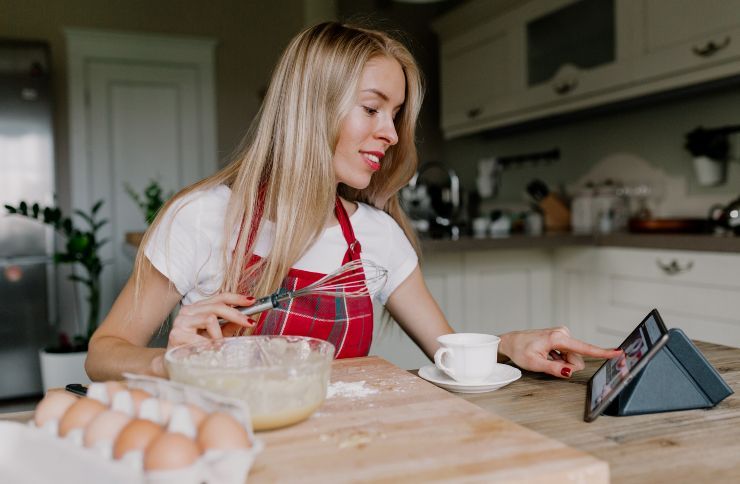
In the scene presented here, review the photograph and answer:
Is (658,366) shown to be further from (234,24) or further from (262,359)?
(234,24)

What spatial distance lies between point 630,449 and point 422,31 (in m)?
4.11

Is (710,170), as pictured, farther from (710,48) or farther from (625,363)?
(625,363)

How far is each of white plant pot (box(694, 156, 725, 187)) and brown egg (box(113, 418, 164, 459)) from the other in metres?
2.56

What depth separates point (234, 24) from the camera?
4.61m

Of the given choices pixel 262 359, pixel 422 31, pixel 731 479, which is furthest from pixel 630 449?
pixel 422 31

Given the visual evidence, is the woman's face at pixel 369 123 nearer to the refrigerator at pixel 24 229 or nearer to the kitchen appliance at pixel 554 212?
the kitchen appliance at pixel 554 212

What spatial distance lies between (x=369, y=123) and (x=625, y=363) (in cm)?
62

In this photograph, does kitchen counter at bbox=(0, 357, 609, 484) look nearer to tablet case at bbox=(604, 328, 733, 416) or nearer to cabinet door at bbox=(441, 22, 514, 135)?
tablet case at bbox=(604, 328, 733, 416)

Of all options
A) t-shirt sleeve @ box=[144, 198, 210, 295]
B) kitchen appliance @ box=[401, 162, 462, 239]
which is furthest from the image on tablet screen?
kitchen appliance @ box=[401, 162, 462, 239]

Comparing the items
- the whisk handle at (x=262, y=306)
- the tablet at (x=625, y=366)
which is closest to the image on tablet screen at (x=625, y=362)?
the tablet at (x=625, y=366)

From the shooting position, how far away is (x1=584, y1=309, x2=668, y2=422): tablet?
2.38ft

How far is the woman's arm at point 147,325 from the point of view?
2.74 ft

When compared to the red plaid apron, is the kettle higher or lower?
higher

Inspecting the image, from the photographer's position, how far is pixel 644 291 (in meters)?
2.39
